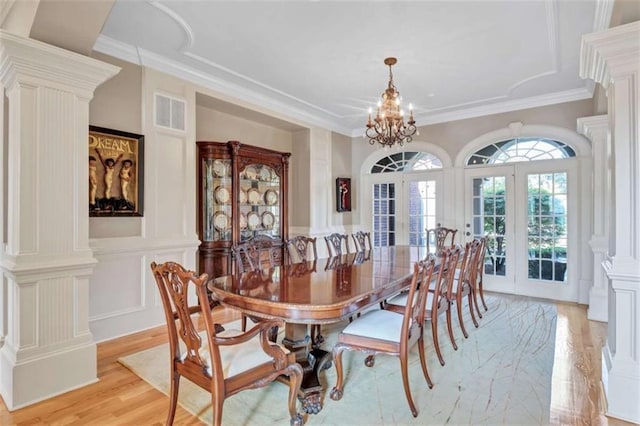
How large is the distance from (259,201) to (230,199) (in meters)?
0.55

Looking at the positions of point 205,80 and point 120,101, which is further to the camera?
point 205,80

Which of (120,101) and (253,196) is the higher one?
(120,101)

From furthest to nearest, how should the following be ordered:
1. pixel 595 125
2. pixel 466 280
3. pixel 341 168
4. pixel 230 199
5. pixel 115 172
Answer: pixel 341 168
pixel 230 199
pixel 595 125
pixel 466 280
pixel 115 172

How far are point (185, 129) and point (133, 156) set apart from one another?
0.68 meters

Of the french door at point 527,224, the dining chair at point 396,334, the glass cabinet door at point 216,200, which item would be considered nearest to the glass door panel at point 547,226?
the french door at point 527,224

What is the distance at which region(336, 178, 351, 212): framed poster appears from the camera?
6.22 meters

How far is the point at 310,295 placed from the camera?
6.52ft

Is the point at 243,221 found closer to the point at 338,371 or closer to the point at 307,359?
the point at 307,359

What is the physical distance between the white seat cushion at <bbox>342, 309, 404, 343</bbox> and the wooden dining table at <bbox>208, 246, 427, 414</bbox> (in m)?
0.15

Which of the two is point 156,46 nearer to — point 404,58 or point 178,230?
point 178,230

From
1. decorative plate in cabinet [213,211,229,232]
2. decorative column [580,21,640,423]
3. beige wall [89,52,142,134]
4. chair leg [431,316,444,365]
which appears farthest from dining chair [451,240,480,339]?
beige wall [89,52,142,134]

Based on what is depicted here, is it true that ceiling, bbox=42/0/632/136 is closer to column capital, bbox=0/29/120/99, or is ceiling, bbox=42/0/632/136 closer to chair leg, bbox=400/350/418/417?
column capital, bbox=0/29/120/99

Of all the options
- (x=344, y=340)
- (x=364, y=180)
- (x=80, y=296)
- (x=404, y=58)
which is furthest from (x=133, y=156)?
(x=364, y=180)

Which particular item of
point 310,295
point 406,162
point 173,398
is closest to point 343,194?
point 406,162
